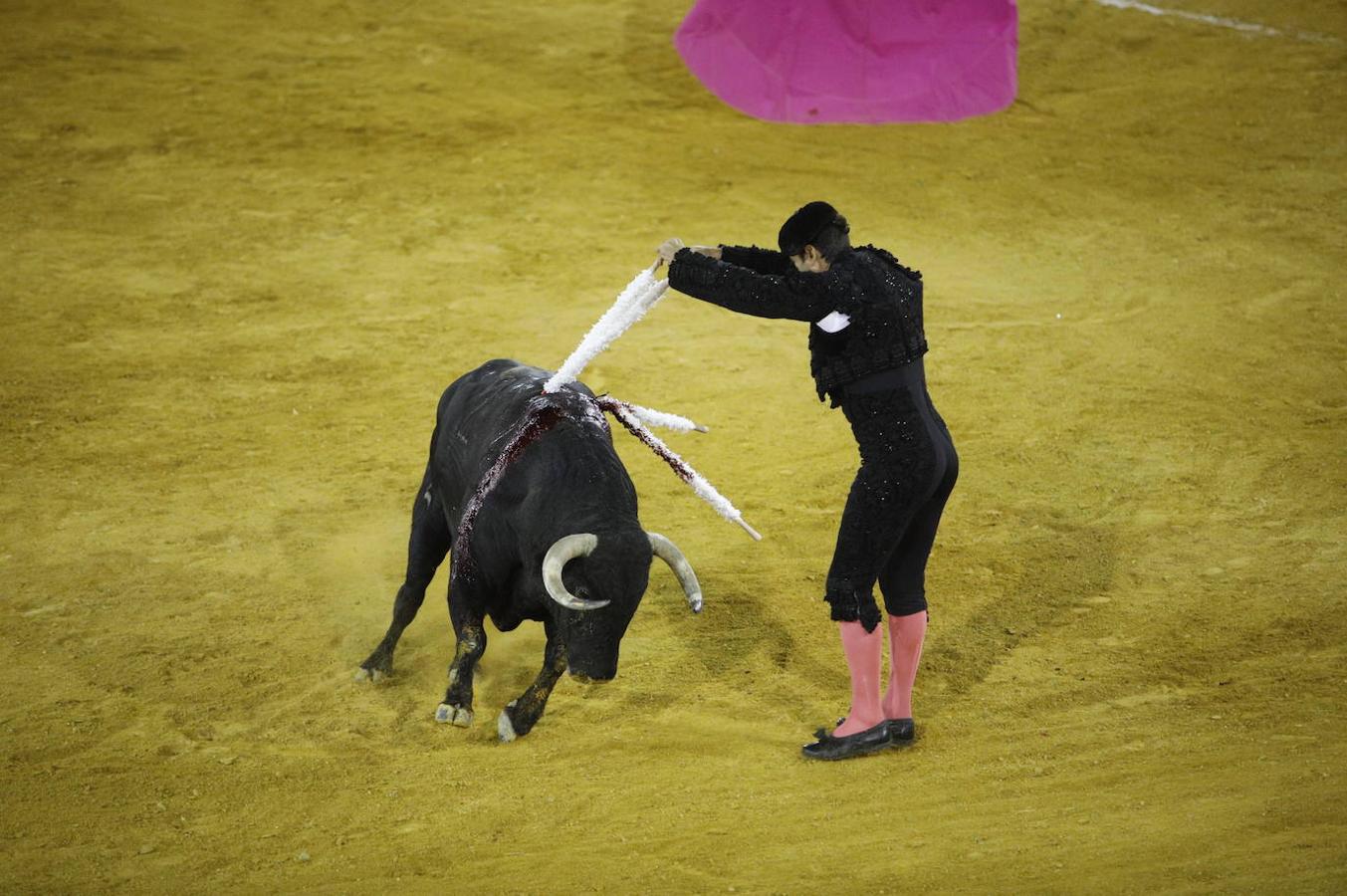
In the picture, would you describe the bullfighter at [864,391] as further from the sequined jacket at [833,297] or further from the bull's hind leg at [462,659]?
the bull's hind leg at [462,659]

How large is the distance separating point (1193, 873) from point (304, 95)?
12.7 m

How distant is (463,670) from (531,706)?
0.39m

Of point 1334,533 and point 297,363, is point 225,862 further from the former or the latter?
point 1334,533

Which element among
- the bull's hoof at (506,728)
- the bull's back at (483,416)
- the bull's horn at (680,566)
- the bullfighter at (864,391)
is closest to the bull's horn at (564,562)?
the bull's horn at (680,566)

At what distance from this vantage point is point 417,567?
6695mm

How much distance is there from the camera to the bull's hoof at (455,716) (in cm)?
625

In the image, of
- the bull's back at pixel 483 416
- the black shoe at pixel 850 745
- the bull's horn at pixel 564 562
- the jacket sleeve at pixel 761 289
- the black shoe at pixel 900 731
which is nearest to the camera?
the jacket sleeve at pixel 761 289

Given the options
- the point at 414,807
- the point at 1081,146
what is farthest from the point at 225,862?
the point at 1081,146

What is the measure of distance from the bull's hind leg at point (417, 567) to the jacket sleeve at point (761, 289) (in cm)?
200

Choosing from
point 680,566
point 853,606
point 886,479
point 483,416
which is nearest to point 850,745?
point 853,606

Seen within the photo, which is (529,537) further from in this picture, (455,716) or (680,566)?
(455,716)

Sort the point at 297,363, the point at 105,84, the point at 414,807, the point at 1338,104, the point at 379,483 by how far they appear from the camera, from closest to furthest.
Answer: the point at 414,807 < the point at 379,483 < the point at 297,363 < the point at 105,84 < the point at 1338,104

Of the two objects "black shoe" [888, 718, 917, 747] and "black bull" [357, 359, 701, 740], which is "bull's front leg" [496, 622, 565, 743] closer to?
"black bull" [357, 359, 701, 740]

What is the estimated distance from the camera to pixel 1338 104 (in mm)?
15789
